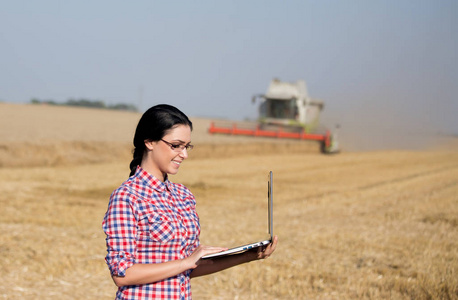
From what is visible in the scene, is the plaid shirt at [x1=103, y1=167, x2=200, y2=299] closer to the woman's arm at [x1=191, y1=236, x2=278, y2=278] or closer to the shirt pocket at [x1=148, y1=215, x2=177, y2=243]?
the shirt pocket at [x1=148, y1=215, x2=177, y2=243]

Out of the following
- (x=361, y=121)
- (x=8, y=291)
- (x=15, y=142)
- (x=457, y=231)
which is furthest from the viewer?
(x=361, y=121)

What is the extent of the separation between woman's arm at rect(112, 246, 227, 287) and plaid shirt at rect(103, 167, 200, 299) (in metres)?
0.04

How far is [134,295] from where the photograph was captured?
231 cm

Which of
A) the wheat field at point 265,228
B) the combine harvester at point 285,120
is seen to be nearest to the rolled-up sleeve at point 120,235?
the wheat field at point 265,228

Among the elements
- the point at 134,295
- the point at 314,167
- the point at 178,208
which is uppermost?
the point at 178,208

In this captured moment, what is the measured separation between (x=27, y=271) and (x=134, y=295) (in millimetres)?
4261

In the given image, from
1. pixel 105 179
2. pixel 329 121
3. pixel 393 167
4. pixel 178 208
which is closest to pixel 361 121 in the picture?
pixel 329 121

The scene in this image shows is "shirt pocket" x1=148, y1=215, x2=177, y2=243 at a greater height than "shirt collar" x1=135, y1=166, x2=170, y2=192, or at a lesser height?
lesser

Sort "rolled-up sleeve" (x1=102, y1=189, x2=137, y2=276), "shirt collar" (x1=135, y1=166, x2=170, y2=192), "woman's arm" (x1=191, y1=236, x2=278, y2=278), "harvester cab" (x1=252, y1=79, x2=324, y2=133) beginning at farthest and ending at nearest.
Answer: "harvester cab" (x1=252, y1=79, x2=324, y2=133) → "woman's arm" (x1=191, y1=236, x2=278, y2=278) → "shirt collar" (x1=135, y1=166, x2=170, y2=192) → "rolled-up sleeve" (x1=102, y1=189, x2=137, y2=276)

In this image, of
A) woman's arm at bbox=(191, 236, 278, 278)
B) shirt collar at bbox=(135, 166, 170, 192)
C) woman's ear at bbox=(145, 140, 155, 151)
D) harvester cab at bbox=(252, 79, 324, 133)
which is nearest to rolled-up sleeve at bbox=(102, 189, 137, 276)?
shirt collar at bbox=(135, 166, 170, 192)

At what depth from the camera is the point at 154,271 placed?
7.30 ft

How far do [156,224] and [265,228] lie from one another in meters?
6.82

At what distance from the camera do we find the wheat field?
228 inches

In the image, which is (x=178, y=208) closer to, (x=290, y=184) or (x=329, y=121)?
(x=290, y=184)
